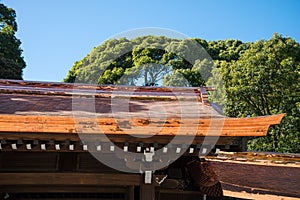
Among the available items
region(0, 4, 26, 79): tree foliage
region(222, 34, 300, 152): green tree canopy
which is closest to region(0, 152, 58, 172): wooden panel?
region(222, 34, 300, 152): green tree canopy

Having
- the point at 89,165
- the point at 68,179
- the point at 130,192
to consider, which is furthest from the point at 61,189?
the point at 130,192

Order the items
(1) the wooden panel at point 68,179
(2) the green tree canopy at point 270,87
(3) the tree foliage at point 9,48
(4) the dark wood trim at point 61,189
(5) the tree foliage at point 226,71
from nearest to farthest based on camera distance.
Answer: (1) the wooden panel at point 68,179 < (4) the dark wood trim at point 61,189 < (2) the green tree canopy at point 270,87 < (5) the tree foliage at point 226,71 < (3) the tree foliage at point 9,48

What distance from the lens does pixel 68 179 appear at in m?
4.14

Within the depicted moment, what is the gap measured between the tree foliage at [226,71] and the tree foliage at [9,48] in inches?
196

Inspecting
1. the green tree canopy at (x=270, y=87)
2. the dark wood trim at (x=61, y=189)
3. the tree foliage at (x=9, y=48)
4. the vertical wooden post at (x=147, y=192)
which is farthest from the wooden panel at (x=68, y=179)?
the tree foliage at (x=9, y=48)

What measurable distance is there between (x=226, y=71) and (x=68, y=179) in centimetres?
1556

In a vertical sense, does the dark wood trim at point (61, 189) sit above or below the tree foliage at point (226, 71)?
below

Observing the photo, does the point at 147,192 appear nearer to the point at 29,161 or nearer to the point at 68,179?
the point at 68,179

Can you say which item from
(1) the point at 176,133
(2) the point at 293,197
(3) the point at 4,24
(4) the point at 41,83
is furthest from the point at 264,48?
(3) the point at 4,24

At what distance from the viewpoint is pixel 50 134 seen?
3.42 m

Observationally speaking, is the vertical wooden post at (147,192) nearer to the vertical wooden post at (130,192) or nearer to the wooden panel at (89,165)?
the vertical wooden post at (130,192)

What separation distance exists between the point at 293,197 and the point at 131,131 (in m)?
5.11

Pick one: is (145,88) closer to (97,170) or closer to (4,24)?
(97,170)

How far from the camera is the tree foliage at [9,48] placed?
18.3 m
